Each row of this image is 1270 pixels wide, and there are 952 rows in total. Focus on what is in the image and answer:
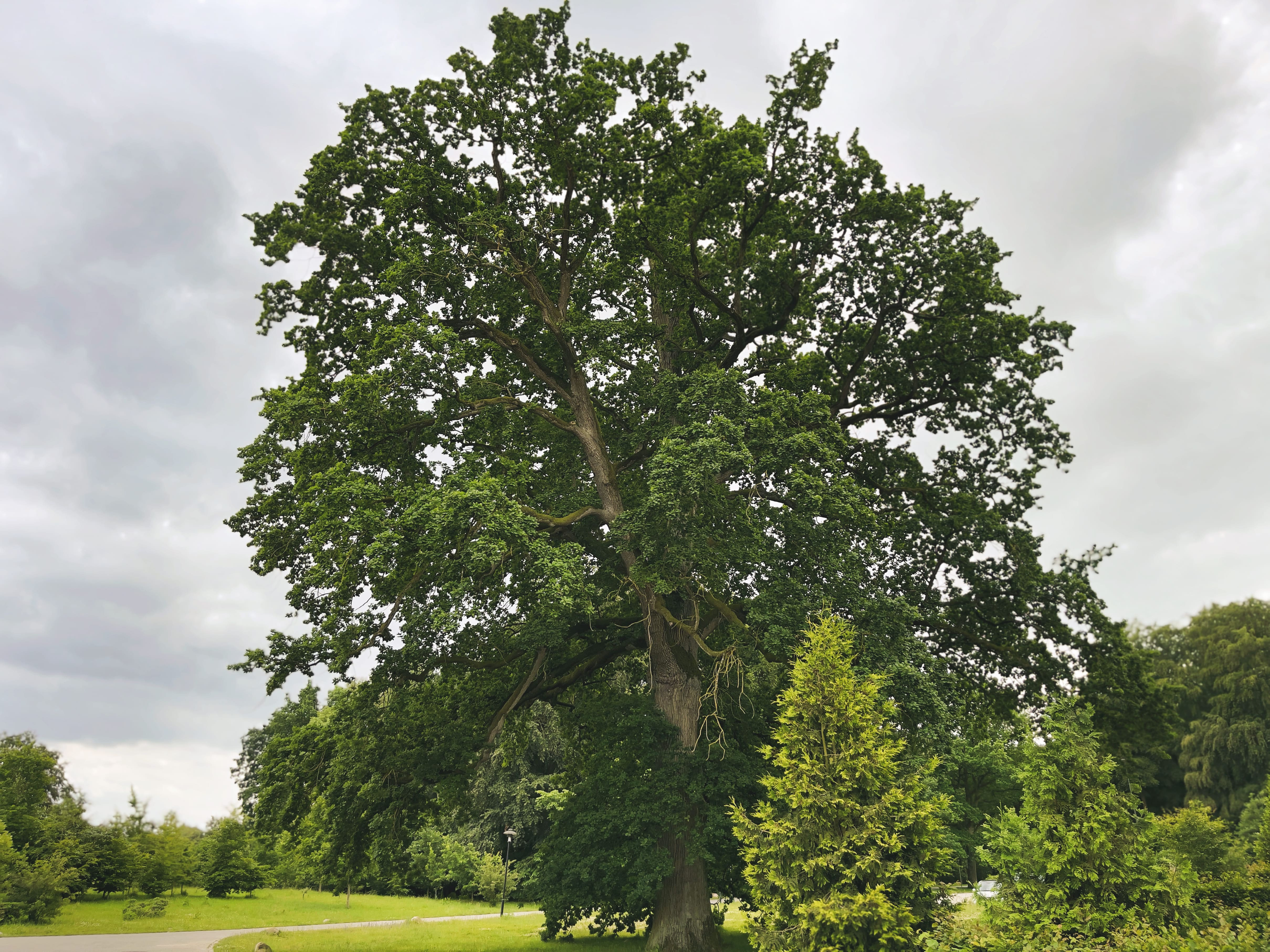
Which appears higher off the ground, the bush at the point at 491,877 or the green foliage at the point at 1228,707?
the green foliage at the point at 1228,707

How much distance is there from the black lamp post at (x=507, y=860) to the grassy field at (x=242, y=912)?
1007 millimetres

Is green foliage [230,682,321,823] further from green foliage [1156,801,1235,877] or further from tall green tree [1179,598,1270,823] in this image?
tall green tree [1179,598,1270,823]

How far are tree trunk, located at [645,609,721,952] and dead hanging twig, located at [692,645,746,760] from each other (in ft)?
0.77

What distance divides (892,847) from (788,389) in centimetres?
912

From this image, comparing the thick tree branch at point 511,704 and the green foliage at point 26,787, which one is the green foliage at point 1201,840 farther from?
the green foliage at point 26,787

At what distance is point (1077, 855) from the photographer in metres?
9.03

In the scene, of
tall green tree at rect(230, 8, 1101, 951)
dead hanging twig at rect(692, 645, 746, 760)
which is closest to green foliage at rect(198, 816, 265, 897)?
tall green tree at rect(230, 8, 1101, 951)

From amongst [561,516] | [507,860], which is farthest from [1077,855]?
[507,860]

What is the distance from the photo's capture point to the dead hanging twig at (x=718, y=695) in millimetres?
12453

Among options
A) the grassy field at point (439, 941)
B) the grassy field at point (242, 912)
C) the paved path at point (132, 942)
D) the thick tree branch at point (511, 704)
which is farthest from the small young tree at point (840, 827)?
the grassy field at point (242, 912)

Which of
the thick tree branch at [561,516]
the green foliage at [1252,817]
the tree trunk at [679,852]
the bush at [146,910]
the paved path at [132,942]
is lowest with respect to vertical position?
the green foliage at [1252,817]

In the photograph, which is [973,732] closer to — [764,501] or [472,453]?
[764,501]

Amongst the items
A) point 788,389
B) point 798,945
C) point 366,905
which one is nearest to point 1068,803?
point 798,945

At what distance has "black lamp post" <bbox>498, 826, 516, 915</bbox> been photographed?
95.8 ft
